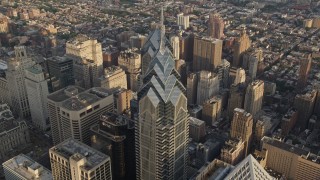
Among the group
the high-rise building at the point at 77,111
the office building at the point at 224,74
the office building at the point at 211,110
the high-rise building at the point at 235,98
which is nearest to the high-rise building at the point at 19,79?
the high-rise building at the point at 77,111

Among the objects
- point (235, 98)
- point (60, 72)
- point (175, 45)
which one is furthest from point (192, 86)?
point (60, 72)

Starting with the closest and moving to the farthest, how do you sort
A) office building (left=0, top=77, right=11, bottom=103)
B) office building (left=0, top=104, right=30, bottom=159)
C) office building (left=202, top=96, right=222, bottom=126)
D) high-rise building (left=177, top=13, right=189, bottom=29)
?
office building (left=0, top=104, right=30, bottom=159)
office building (left=202, top=96, right=222, bottom=126)
office building (left=0, top=77, right=11, bottom=103)
high-rise building (left=177, top=13, right=189, bottom=29)

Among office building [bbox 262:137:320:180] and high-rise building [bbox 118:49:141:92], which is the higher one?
high-rise building [bbox 118:49:141:92]

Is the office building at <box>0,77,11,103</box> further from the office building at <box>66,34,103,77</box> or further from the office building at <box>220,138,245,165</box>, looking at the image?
the office building at <box>220,138,245,165</box>

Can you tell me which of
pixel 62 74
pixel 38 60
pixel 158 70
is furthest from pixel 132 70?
pixel 158 70

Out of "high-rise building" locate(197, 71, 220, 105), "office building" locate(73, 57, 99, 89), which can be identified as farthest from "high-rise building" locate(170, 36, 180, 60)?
"office building" locate(73, 57, 99, 89)

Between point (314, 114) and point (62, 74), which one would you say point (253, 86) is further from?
point (62, 74)

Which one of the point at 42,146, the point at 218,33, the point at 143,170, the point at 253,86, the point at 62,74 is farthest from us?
the point at 218,33

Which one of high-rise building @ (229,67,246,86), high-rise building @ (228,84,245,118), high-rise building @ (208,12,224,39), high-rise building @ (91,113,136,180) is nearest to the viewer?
high-rise building @ (91,113,136,180)
